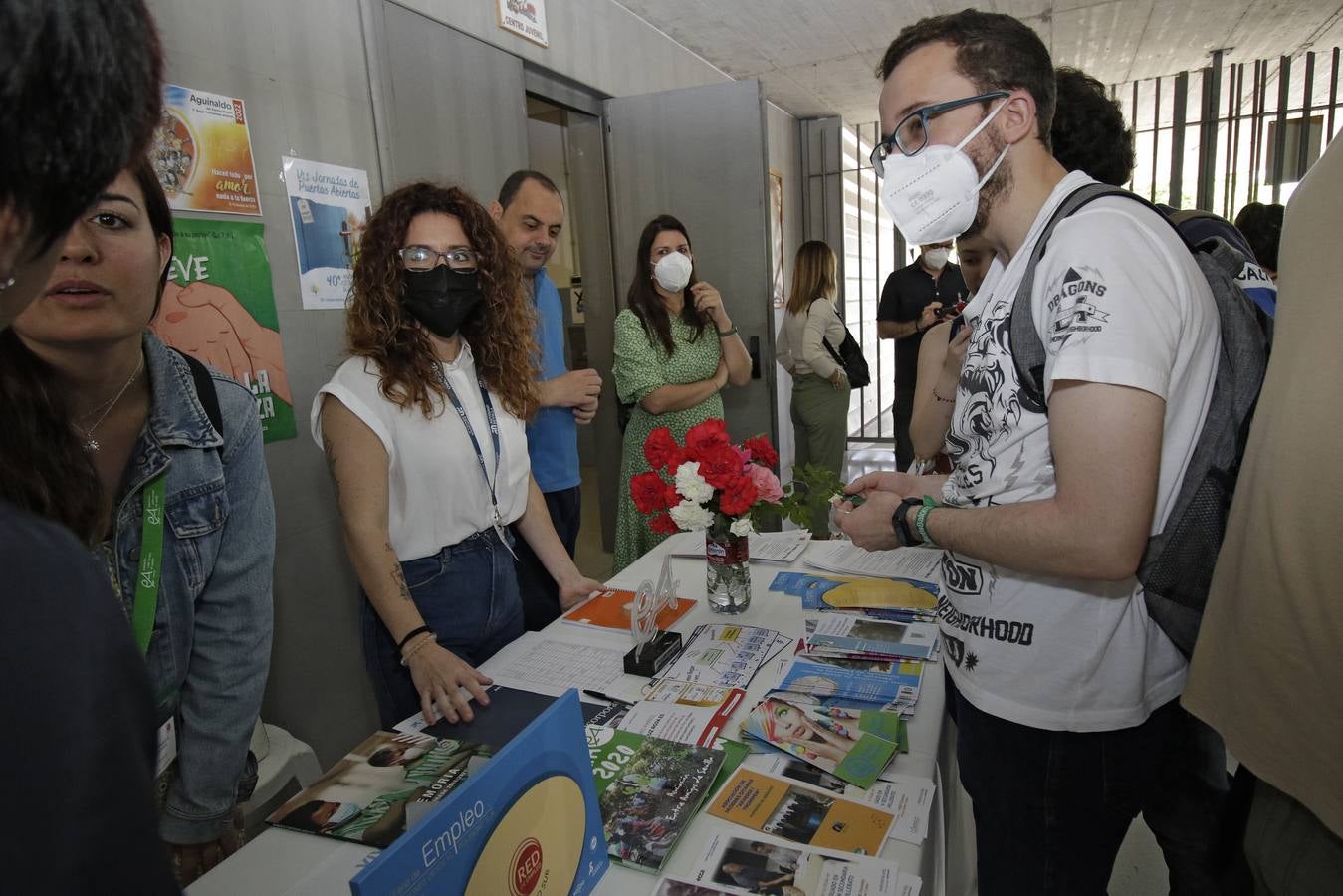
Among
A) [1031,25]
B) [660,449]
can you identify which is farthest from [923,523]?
[1031,25]

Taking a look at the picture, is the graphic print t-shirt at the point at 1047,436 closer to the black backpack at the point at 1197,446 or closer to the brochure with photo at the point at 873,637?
the black backpack at the point at 1197,446

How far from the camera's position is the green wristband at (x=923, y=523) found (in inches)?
44.5

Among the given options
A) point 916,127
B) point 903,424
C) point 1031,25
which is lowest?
point 903,424

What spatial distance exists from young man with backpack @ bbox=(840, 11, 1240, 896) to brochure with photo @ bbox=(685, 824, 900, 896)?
31cm

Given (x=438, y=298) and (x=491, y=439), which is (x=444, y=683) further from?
(x=438, y=298)

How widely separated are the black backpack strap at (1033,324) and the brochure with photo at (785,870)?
606 mm

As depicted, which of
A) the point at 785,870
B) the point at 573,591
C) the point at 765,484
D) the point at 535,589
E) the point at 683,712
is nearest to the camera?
the point at 785,870

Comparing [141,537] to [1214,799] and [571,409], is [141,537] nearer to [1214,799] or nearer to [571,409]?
[571,409]

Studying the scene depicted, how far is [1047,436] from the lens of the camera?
98 centimetres

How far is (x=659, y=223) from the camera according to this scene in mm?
2973

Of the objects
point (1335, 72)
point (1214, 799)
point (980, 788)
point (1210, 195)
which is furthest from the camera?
point (1210, 195)

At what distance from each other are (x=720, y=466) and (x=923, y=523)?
0.50 meters

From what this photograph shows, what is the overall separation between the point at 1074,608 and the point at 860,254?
6388 mm

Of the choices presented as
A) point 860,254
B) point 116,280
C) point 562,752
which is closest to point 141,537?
point 116,280
